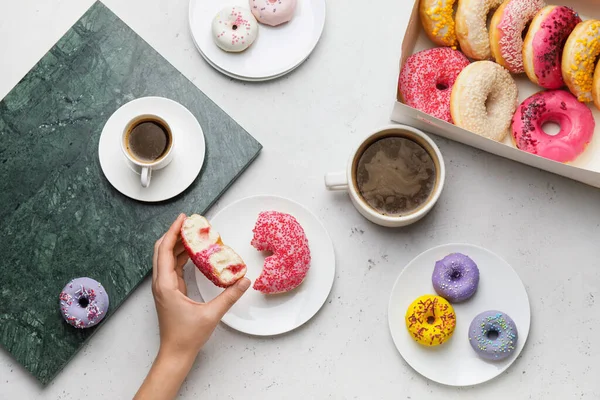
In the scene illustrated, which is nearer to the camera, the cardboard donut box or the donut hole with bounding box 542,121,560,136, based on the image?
the cardboard donut box

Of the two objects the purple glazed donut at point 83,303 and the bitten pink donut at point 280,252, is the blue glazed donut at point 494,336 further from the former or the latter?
the purple glazed donut at point 83,303

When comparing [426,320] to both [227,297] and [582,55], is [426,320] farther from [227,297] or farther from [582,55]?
[582,55]

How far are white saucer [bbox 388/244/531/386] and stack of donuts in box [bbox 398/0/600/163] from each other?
0.25 meters

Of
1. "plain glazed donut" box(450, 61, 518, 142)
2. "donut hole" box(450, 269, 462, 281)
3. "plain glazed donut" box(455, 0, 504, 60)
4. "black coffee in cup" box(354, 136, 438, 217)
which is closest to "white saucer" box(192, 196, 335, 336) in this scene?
"black coffee in cup" box(354, 136, 438, 217)

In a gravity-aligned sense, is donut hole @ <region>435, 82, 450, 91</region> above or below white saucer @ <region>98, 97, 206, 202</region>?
below

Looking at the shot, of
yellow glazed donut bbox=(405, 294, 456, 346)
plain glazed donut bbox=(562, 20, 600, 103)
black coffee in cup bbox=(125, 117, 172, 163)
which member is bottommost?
yellow glazed donut bbox=(405, 294, 456, 346)

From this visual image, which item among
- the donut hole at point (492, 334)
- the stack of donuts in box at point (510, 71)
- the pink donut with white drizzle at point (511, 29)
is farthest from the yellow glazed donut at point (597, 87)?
the donut hole at point (492, 334)

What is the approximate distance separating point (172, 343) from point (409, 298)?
49cm

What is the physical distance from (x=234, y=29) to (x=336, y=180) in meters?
0.39

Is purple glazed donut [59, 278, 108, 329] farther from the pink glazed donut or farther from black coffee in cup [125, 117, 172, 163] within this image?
the pink glazed donut

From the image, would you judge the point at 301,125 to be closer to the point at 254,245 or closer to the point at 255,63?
the point at 255,63

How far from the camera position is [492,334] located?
58.1 inches

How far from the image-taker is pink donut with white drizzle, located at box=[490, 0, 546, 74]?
4.73ft

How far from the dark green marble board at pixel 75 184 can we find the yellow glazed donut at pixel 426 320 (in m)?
0.47
